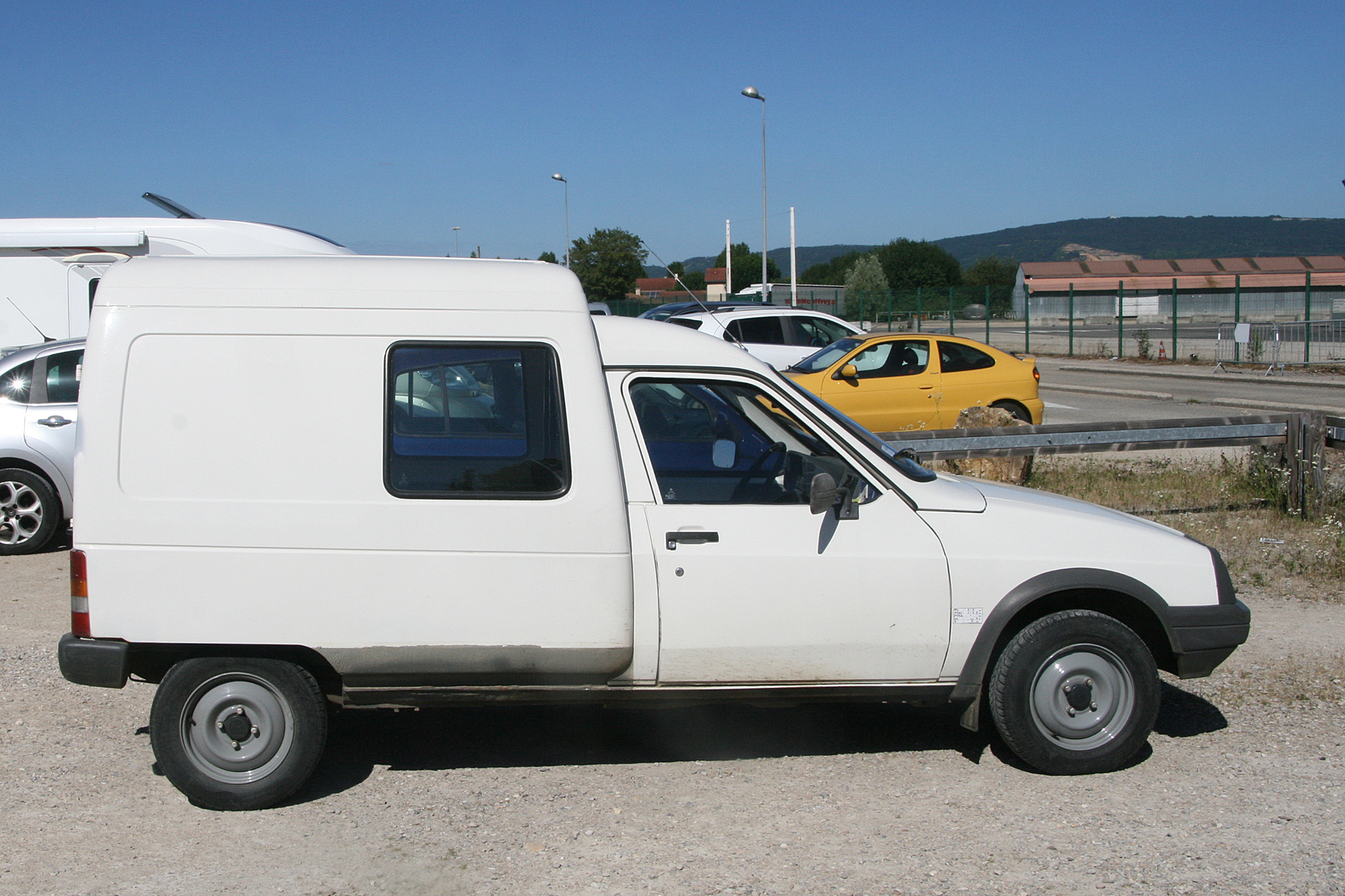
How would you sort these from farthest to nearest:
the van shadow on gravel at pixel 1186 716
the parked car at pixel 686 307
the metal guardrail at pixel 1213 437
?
the parked car at pixel 686 307 < the metal guardrail at pixel 1213 437 < the van shadow on gravel at pixel 1186 716

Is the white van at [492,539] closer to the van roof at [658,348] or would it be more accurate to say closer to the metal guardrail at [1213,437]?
the van roof at [658,348]

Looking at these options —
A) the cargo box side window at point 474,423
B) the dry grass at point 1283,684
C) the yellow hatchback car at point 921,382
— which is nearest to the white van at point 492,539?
the cargo box side window at point 474,423

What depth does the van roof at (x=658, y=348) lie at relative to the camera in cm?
427

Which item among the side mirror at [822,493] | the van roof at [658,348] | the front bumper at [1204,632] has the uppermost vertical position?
the van roof at [658,348]

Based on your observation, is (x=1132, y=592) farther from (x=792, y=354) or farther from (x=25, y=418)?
(x=792, y=354)

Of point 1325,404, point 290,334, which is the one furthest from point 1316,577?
point 1325,404

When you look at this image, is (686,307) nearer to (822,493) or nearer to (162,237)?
(162,237)

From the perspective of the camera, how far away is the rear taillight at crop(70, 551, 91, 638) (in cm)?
398

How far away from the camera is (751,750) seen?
4875 millimetres

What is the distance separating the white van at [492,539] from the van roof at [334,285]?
11 mm

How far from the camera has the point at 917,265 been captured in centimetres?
13700

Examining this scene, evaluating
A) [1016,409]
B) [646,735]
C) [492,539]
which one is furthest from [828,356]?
[492,539]

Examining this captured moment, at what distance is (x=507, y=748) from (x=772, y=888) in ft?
5.50

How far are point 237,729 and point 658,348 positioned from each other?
2.15 m
